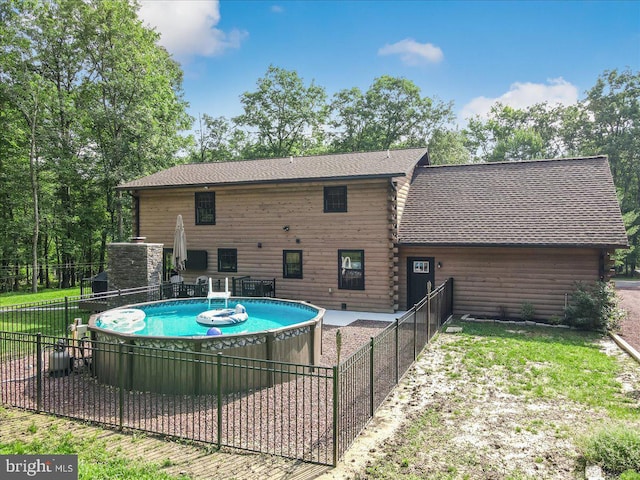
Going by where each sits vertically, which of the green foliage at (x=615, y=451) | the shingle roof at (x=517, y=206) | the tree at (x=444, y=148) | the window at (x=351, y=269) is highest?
the tree at (x=444, y=148)

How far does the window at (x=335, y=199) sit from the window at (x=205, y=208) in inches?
200

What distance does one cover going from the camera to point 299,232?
16391 mm

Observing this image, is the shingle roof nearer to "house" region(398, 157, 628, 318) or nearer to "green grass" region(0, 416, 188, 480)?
"house" region(398, 157, 628, 318)

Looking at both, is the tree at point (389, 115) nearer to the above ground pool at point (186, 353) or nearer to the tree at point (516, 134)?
the tree at point (516, 134)

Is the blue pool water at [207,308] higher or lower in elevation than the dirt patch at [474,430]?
higher

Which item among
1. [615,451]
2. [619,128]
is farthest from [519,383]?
[619,128]

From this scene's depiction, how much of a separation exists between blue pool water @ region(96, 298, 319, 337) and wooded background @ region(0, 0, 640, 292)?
→ 1379cm

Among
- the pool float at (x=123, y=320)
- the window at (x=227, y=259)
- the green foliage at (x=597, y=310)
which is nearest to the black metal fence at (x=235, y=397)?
the pool float at (x=123, y=320)

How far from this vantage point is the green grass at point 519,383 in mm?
5039

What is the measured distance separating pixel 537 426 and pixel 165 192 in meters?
16.8

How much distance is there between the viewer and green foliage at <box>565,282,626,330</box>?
1221 cm

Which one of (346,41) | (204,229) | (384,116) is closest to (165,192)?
(204,229)

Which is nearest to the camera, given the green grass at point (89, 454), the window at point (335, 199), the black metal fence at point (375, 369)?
the green grass at point (89, 454)

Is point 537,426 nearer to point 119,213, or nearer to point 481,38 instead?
point 481,38
